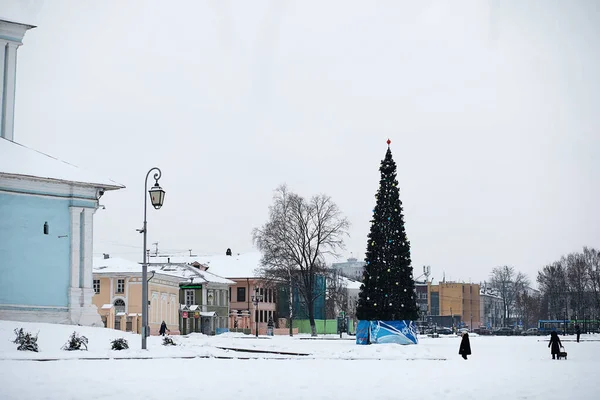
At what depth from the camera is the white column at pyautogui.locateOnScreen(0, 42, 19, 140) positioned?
135ft

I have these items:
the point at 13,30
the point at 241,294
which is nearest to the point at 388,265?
the point at 13,30

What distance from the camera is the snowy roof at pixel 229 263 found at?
99562 mm

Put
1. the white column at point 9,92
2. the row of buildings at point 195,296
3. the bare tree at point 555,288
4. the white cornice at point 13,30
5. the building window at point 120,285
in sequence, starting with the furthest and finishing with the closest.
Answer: the bare tree at point 555,288
the building window at point 120,285
the row of buildings at point 195,296
the white column at point 9,92
the white cornice at point 13,30

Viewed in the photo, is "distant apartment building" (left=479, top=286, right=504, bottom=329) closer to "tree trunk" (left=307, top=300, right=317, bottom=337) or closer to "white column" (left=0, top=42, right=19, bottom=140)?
"tree trunk" (left=307, top=300, right=317, bottom=337)

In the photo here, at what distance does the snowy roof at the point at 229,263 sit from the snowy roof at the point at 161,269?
4093 mm

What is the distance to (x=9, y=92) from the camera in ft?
136

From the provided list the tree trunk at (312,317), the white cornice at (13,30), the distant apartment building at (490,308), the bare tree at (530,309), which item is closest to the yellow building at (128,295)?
the tree trunk at (312,317)

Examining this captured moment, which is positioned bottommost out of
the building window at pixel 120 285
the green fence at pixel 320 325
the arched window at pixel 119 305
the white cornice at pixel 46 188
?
the green fence at pixel 320 325

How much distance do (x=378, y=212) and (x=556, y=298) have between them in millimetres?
73255

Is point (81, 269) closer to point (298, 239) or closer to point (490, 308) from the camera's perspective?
point (298, 239)

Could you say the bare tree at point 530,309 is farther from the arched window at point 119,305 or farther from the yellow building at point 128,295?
the arched window at point 119,305

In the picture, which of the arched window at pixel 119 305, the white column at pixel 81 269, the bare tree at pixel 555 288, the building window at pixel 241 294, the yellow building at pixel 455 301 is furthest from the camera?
the yellow building at pixel 455 301

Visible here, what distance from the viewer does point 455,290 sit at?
16150cm

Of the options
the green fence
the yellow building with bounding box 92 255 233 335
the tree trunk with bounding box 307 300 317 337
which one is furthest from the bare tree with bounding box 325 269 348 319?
the yellow building with bounding box 92 255 233 335
